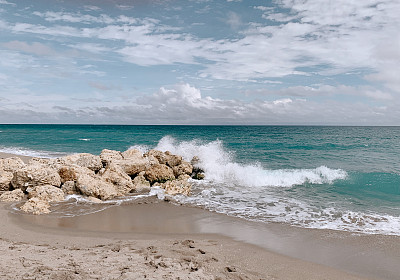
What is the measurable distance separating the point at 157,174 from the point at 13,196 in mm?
5972

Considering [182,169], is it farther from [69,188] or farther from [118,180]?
[69,188]

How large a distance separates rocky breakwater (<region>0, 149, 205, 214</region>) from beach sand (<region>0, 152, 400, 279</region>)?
1168 millimetres

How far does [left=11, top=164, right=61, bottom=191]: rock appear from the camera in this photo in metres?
10.8

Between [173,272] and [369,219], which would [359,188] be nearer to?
[369,219]

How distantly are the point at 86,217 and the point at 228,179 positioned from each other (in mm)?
8905

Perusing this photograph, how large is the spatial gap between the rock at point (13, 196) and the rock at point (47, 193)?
1.05 feet

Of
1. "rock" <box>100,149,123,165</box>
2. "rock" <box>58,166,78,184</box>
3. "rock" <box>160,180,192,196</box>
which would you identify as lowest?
"rock" <box>160,180,192,196</box>

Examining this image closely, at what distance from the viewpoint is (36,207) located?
8.93 metres

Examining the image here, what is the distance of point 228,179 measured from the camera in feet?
52.2

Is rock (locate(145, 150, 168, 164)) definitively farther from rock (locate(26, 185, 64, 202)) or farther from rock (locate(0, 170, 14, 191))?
rock (locate(0, 170, 14, 191))

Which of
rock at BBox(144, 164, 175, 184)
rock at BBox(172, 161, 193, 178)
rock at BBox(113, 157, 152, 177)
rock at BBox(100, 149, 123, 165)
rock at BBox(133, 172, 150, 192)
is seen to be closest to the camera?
rock at BBox(133, 172, 150, 192)

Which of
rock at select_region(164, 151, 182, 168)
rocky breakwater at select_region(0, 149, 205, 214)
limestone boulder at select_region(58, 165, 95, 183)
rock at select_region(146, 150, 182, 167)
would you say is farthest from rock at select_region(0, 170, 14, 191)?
rock at select_region(164, 151, 182, 168)

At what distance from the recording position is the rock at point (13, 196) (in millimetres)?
10095

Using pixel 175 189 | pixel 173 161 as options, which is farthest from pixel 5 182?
pixel 173 161
